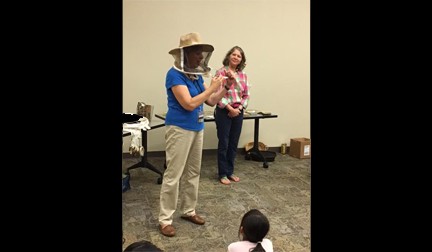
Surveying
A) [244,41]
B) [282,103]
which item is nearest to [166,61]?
[244,41]

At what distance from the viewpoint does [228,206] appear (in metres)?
2.99

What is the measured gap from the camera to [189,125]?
7.39 ft

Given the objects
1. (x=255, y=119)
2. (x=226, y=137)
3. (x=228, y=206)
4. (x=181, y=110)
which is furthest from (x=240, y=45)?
(x=181, y=110)

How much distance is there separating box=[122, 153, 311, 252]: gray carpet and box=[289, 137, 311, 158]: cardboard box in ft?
1.02

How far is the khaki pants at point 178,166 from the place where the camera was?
2258mm

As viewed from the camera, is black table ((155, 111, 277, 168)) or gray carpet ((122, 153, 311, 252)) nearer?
gray carpet ((122, 153, 311, 252))

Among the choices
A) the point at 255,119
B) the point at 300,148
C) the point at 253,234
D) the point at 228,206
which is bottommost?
the point at 228,206

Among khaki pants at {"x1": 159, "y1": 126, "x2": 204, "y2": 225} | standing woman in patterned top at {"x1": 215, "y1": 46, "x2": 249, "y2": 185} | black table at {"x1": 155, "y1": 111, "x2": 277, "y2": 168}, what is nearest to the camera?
khaki pants at {"x1": 159, "y1": 126, "x2": 204, "y2": 225}

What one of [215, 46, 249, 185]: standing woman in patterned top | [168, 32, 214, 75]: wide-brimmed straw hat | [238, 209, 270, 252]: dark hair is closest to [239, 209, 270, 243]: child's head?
[238, 209, 270, 252]: dark hair

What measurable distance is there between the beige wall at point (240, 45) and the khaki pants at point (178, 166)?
2.10m

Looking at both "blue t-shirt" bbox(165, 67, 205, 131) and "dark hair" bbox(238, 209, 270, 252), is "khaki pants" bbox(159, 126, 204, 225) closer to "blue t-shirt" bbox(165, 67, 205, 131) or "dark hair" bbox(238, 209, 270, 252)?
"blue t-shirt" bbox(165, 67, 205, 131)

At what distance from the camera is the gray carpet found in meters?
2.37

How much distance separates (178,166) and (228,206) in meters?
0.86

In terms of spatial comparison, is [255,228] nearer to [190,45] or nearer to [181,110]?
[181,110]
